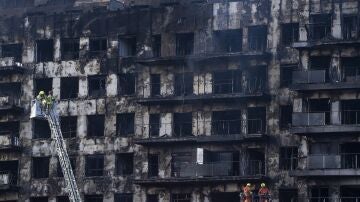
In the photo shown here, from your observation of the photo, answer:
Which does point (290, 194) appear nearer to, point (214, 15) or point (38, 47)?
point (214, 15)

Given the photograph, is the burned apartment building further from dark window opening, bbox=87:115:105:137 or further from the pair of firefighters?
the pair of firefighters

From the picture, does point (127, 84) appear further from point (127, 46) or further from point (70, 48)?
point (70, 48)

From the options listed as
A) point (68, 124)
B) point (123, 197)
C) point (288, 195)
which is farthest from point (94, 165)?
point (288, 195)

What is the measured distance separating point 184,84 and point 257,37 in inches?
290

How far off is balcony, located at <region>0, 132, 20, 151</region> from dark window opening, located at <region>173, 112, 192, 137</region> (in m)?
14.3

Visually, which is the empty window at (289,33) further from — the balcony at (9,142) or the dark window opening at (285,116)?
the balcony at (9,142)

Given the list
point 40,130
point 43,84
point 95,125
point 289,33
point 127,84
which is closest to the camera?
point 289,33

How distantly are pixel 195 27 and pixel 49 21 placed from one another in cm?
1408

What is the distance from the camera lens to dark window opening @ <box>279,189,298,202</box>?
90438 millimetres

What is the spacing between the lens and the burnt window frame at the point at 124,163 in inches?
3807

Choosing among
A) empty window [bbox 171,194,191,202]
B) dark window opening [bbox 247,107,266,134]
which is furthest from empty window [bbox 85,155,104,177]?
dark window opening [bbox 247,107,266,134]

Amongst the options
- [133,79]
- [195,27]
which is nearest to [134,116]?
[133,79]

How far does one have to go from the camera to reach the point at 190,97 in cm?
9406

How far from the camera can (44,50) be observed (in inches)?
4013
